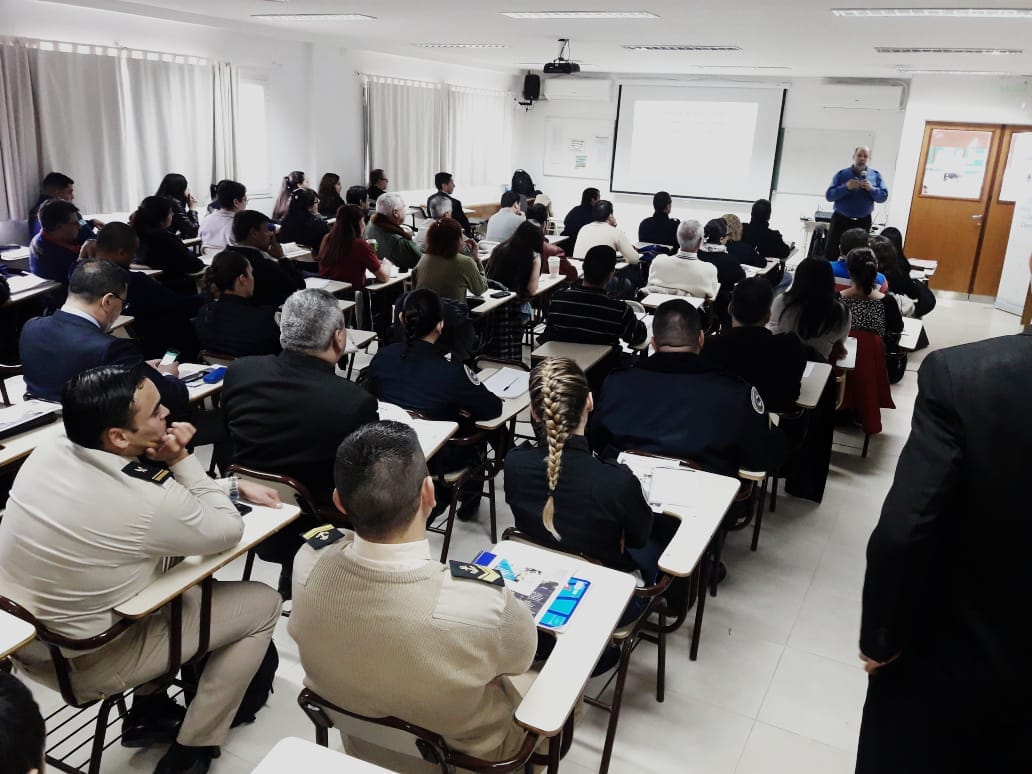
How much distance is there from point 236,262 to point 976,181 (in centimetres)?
967

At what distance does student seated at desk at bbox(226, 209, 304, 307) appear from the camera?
498 cm

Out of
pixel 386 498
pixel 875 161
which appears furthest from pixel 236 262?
pixel 875 161

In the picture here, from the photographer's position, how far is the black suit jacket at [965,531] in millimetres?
1408

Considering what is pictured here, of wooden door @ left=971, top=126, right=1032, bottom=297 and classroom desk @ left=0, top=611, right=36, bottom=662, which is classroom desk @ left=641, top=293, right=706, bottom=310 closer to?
classroom desk @ left=0, top=611, right=36, bottom=662

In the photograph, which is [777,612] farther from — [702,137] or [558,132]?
[558,132]

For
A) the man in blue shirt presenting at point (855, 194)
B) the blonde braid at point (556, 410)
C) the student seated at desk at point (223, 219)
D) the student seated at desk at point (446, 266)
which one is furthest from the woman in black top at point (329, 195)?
the blonde braid at point (556, 410)

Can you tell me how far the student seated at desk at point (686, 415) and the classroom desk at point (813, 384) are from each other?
0.74m

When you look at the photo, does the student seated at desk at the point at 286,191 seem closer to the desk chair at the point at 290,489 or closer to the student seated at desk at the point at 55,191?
the student seated at desk at the point at 55,191

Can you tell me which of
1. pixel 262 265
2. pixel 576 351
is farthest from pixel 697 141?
pixel 262 265

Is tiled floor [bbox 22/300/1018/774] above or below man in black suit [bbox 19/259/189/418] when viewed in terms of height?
below

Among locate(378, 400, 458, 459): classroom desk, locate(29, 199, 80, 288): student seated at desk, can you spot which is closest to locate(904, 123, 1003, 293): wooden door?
locate(378, 400, 458, 459): classroom desk

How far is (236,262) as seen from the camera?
407 cm

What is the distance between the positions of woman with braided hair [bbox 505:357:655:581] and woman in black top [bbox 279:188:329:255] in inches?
211

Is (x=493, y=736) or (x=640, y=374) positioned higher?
(x=640, y=374)
